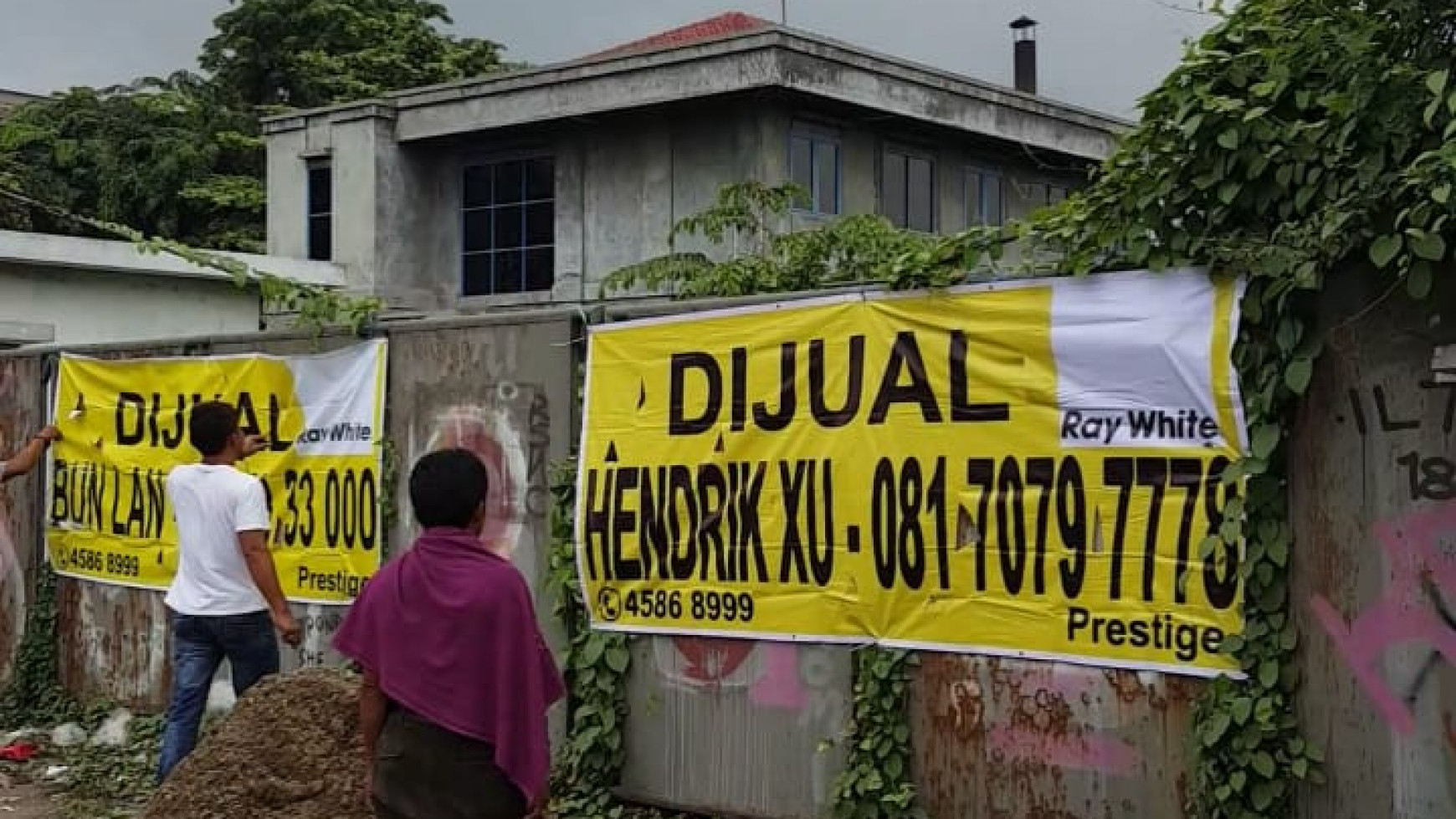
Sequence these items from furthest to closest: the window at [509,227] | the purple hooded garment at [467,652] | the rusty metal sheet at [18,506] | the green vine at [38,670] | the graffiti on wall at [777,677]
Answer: the window at [509,227] → the rusty metal sheet at [18,506] → the green vine at [38,670] → the graffiti on wall at [777,677] → the purple hooded garment at [467,652]

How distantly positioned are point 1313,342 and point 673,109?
17.8 metres

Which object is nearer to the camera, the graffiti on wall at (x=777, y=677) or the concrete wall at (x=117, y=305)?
the graffiti on wall at (x=777, y=677)

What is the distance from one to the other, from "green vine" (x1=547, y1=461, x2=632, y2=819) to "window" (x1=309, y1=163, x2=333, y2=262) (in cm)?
2010

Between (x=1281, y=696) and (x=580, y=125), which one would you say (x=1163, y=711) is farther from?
(x=580, y=125)

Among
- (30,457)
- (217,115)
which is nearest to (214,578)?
(30,457)

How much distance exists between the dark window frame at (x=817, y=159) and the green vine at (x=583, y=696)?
15.0 m

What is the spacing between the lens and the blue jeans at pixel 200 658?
682cm

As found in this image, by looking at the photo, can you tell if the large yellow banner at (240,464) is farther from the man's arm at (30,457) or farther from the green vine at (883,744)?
the green vine at (883,744)

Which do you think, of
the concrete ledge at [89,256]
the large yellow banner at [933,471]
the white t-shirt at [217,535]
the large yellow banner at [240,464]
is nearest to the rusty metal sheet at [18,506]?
the large yellow banner at [240,464]

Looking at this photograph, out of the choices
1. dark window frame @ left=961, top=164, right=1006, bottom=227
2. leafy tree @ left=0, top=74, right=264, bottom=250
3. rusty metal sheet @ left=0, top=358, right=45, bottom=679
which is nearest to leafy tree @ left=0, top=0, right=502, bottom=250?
leafy tree @ left=0, top=74, right=264, bottom=250

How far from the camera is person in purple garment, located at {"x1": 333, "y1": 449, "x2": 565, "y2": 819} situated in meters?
4.06

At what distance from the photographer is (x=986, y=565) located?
560cm

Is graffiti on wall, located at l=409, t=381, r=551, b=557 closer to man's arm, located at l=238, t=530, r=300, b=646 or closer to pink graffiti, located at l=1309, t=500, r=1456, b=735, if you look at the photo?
man's arm, located at l=238, t=530, r=300, b=646

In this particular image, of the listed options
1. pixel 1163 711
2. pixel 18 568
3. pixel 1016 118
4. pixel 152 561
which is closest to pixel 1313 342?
pixel 1163 711
